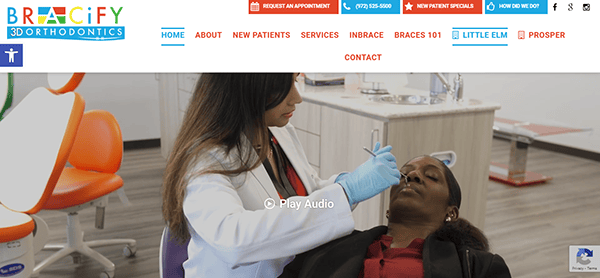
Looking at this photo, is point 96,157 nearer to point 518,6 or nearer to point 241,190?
point 241,190

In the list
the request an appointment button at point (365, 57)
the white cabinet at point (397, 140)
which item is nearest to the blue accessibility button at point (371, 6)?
the request an appointment button at point (365, 57)

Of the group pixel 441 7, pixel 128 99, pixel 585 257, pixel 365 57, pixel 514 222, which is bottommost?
pixel 514 222

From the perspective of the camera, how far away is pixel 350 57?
1496mm

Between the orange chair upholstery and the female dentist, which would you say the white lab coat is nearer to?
the female dentist

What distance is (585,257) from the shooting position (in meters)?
1.45

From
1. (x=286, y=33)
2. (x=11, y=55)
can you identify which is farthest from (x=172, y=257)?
(x=11, y=55)

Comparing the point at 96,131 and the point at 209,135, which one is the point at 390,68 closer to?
the point at 209,135

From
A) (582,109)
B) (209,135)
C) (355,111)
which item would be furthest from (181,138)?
(582,109)

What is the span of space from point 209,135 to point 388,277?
1.47 feet

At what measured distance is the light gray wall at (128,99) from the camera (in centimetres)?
449

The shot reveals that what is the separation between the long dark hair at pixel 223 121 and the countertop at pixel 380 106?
4.13 ft

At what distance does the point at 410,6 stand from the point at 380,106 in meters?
0.97

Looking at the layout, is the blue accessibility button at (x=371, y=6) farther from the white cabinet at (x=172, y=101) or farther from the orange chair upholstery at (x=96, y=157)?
the white cabinet at (x=172, y=101)

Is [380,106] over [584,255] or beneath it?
over
